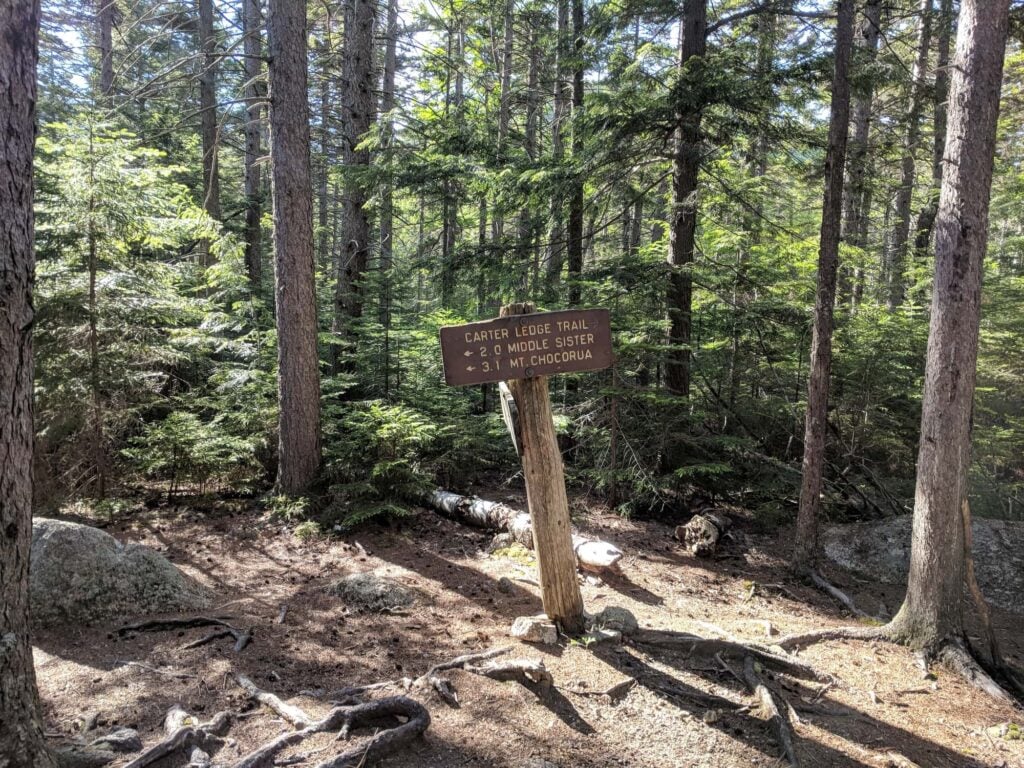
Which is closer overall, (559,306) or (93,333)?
(93,333)

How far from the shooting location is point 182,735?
10.9 ft

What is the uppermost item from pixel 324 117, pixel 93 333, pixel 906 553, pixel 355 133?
pixel 324 117

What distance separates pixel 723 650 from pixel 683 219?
7199mm

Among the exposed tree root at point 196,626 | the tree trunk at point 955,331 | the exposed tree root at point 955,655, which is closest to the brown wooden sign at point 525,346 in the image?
the exposed tree root at point 196,626

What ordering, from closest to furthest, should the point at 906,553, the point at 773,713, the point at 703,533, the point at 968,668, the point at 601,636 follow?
the point at 773,713 < the point at 601,636 < the point at 968,668 < the point at 906,553 < the point at 703,533

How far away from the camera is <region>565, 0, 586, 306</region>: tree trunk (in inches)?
370

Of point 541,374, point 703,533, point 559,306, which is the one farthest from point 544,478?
point 559,306

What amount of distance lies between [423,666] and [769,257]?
9.60m

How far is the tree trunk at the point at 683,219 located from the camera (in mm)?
9562

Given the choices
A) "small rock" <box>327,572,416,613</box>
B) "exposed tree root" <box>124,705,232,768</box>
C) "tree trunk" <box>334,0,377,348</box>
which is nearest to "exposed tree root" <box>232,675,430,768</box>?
"exposed tree root" <box>124,705,232,768</box>

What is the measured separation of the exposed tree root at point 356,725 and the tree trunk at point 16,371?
1.04m

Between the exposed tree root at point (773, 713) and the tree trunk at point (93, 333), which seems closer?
the exposed tree root at point (773, 713)

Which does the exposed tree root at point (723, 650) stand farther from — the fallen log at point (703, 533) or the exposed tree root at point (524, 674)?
the fallen log at point (703, 533)

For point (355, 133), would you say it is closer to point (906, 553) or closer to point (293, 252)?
point (293, 252)
